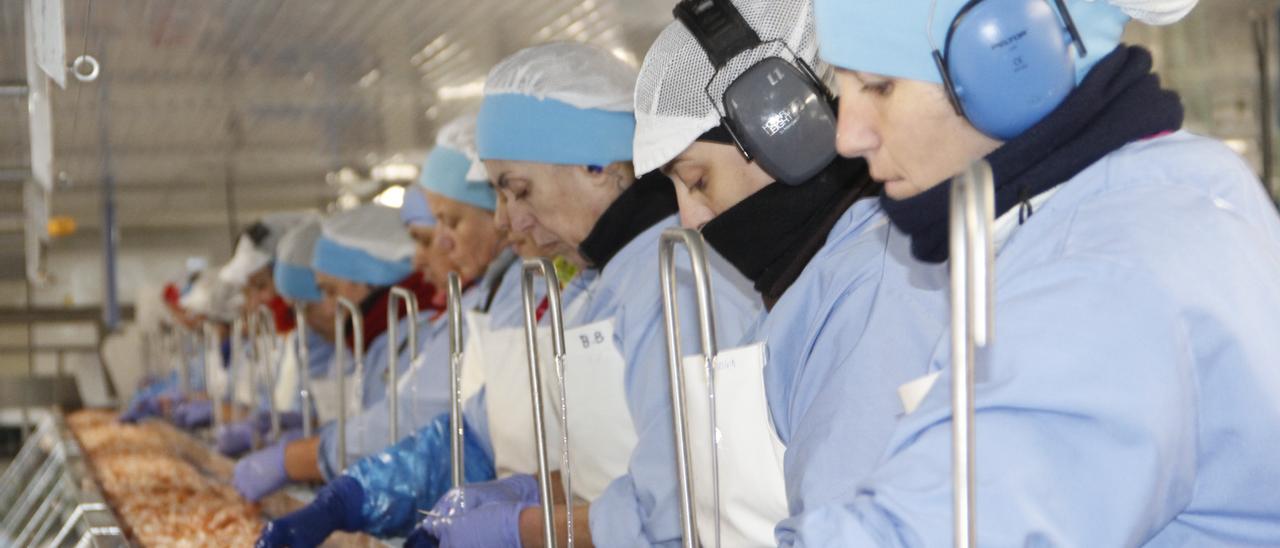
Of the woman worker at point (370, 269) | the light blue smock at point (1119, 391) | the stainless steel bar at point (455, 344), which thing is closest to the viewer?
the light blue smock at point (1119, 391)

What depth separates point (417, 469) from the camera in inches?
118

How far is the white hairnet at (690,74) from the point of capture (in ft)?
6.12

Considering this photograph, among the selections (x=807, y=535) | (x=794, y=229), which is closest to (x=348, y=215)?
(x=794, y=229)

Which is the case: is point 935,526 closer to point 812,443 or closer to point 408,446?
point 812,443

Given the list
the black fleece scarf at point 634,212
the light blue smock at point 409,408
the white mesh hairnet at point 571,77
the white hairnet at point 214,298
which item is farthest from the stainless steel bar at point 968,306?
the white hairnet at point 214,298

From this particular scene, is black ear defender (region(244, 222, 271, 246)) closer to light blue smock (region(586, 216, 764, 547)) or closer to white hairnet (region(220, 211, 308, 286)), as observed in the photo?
white hairnet (region(220, 211, 308, 286))

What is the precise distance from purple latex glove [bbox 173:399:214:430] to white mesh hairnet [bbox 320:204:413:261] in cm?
210

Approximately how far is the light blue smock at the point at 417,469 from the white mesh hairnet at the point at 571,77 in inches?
15.9

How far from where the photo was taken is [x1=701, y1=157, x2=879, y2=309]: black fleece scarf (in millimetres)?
1851

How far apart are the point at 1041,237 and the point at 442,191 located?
9.47 ft

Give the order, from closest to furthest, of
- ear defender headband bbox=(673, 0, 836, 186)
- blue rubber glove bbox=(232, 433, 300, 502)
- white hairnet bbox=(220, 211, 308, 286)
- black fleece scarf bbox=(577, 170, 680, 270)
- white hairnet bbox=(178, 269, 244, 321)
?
1. ear defender headband bbox=(673, 0, 836, 186)
2. black fleece scarf bbox=(577, 170, 680, 270)
3. blue rubber glove bbox=(232, 433, 300, 502)
4. white hairnet bbox=(220, 211, 308, 286)
5. white hairnet bbox=(178, 269, 244, 321)

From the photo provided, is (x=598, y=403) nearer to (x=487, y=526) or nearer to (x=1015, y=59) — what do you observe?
(x=487, y=526)

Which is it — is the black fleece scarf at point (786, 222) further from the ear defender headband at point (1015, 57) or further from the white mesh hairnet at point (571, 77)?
the white mesh hairnet at point (571, 77)

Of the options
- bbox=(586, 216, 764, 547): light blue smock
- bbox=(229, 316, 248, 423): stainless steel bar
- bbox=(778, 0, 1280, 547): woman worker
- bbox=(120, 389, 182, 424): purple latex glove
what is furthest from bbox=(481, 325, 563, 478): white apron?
bbox=(120, 389, 182, 424): purple latex glove
